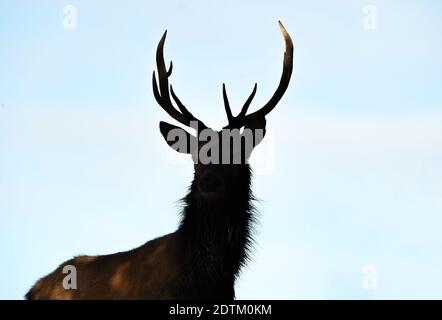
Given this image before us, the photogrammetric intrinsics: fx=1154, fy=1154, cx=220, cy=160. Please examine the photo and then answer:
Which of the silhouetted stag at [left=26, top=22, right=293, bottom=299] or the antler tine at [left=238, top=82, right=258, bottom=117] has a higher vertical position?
the antler tine at [left=238, top=82, right=258, bottom=117]

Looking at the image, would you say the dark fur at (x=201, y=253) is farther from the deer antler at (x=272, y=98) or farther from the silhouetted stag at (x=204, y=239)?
the deer antler at (x=272, y=98)

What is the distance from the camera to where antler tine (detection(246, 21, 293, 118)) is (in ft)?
36.1

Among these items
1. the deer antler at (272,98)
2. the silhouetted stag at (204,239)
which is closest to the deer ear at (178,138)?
the silhouetted stag at (204,239)

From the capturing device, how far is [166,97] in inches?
438

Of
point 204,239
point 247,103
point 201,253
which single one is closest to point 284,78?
point 247,103

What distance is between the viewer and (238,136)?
10.6 metres

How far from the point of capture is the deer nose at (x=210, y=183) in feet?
33.8

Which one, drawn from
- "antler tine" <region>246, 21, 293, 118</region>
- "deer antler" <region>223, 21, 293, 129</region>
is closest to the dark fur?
"deer antler" <region>223, 21, 293, 129</region>

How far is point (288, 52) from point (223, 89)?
0.87 meters

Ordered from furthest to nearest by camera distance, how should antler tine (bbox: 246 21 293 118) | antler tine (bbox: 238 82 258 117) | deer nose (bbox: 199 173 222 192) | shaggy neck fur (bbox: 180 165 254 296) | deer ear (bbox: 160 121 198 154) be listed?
antler tine (bbox: 246 21 293 118) → antler tine (bbox: 238 82 258 117) → deer ear (bbox: 160 121 198 154) → shaggy neck fur (bbox: 180 165 254 296) → deer nose (bbox: 199 173 222 192)

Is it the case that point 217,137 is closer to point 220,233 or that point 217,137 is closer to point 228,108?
point 228,108

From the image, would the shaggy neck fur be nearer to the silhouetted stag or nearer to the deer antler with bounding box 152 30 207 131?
the silhouetted stag

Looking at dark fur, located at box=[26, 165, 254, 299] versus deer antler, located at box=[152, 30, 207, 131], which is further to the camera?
deer antler, located at box=[152, 30, 207, 131]
